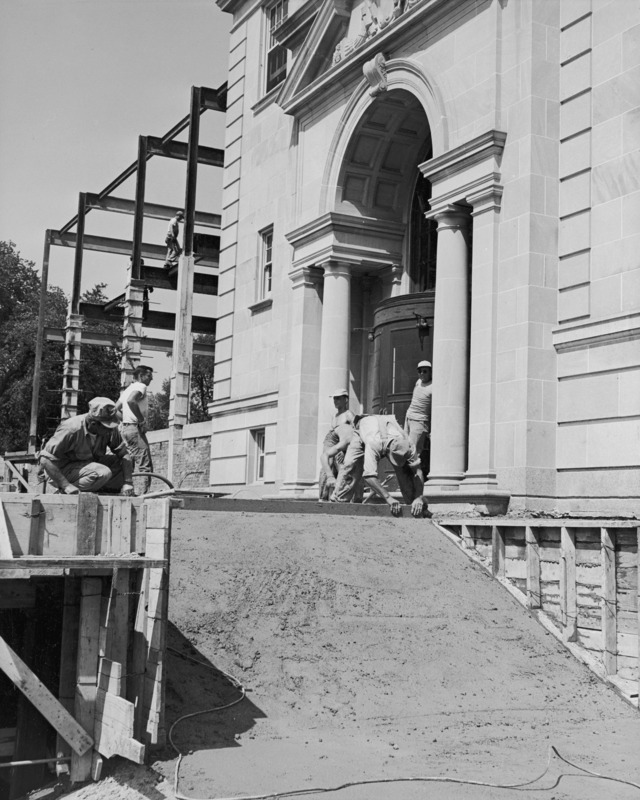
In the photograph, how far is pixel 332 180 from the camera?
22109 mm

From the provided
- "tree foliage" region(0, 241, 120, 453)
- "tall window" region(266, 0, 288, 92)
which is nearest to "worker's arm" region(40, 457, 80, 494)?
"tall window" region(266, 0, 288, 92)

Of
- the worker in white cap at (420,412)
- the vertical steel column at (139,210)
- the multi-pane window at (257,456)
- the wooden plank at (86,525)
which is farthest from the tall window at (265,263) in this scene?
the wooden plank at (86,525)

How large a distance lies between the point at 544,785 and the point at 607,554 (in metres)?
4.15

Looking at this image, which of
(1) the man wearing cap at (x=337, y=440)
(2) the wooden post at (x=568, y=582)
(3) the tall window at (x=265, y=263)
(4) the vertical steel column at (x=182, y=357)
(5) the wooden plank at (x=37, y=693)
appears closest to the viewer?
(5) the wooden plank at (x=37, y=693)

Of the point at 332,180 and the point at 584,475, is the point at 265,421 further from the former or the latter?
the point at 584,475

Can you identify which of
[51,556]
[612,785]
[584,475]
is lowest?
[612,785]

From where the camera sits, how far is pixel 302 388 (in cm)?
2264

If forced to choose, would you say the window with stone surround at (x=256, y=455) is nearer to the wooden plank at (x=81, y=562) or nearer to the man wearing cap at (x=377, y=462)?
the man wearing cap at (x=377, y=462)

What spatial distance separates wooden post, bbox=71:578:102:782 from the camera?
9695 mm

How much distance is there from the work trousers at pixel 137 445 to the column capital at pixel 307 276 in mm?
6392

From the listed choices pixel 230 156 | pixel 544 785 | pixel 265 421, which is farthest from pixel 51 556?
pixel 230 156

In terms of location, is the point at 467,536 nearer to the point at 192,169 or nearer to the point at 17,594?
the point at 17,594

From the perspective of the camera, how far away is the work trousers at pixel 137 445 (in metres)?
17.6

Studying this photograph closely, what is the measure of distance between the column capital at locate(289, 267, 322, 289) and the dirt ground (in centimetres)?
883
